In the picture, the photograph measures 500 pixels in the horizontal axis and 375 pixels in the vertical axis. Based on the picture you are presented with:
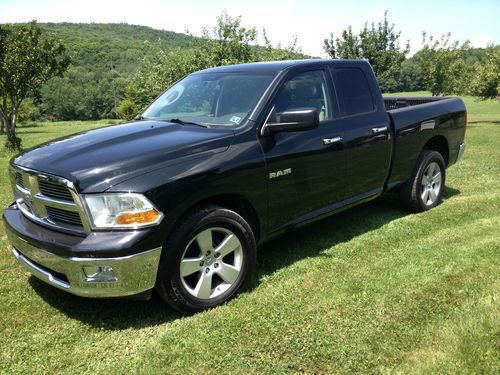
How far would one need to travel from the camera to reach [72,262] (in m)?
2.90

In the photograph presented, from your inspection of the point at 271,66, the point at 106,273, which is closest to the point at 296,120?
the point at 271,66

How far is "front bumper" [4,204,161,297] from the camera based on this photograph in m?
2.88

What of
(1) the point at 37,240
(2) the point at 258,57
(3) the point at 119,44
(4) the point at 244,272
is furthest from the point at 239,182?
(3) the point at 119,44

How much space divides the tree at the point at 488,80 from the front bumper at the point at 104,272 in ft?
86.9

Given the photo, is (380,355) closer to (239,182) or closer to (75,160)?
(239,182)

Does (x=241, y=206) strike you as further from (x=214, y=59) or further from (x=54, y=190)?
(x=214, y=59)

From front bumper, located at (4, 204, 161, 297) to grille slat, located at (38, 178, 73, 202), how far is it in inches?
14.2

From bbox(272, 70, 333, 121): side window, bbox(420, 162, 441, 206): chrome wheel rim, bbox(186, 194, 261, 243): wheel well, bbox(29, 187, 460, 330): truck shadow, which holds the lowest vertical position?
bbox(29, 187, 460, 330): truck shadow

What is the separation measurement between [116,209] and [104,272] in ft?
1.36

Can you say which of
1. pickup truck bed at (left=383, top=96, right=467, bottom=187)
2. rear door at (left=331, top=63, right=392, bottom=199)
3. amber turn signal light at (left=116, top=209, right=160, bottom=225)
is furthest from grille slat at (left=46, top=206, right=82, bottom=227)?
pickup truck bed at (left=383, top=96, right=467, bottom=187)

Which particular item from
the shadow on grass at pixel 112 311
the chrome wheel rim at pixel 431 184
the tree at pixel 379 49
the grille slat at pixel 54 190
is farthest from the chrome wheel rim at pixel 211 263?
the tree at pixel 379 49

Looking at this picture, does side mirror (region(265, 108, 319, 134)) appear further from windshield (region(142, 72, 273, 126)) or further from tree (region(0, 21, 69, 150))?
tree (region(0, 21, 69, 150))

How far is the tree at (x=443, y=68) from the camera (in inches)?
1096

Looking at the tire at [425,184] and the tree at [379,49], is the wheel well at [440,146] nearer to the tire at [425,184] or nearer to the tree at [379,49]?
the tire at [425,184]
